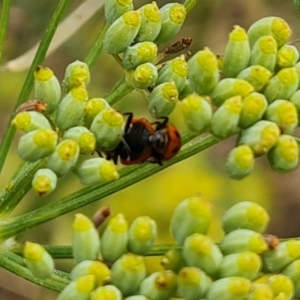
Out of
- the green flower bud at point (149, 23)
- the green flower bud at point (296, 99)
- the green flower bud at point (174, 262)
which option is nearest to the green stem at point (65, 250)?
the green flower bud at point (174, 262)


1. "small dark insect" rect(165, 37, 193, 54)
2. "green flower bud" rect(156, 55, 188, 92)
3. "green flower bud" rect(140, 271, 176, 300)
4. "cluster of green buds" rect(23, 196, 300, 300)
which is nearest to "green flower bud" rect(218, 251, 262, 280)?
"cluster of green buds" rect(23, 196, 300, 300)

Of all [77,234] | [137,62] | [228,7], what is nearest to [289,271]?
[77,234]

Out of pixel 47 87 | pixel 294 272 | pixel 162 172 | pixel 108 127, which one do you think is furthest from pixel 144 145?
pixel 162 172

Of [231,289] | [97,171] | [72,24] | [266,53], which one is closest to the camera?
[231,289]

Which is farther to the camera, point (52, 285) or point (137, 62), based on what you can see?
point (137, 62)

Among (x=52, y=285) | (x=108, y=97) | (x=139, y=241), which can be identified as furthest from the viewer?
(x=108, y=97)

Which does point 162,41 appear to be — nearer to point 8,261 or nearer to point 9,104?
point 8,261

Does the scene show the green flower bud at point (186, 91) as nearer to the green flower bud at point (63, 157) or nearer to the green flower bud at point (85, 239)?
the green flower bud at point (63, 157)

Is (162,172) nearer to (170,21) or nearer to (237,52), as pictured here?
(170,21)
